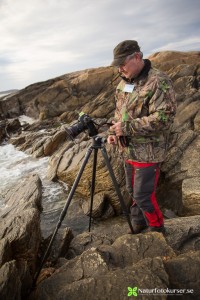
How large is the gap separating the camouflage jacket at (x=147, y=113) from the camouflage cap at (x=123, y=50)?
1.24 feet

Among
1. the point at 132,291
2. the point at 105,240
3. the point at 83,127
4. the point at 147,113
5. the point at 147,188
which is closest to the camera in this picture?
the point at 132,291

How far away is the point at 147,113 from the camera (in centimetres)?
452

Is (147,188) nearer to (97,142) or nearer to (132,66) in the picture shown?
(97,142)

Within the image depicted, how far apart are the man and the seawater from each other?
4.55m

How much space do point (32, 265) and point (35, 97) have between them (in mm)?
39433

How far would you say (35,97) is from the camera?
4169cm

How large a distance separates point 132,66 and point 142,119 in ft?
2.96

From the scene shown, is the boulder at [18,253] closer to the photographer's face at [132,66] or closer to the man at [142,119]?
the man at [142,119]

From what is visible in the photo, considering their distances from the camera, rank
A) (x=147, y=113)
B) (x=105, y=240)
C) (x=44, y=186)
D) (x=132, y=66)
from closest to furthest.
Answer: (x=132, y=66), (x=147, y=113), (x=105, y=240), (x=44, y=186)

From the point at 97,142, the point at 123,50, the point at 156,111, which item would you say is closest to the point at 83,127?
the point at 97,142

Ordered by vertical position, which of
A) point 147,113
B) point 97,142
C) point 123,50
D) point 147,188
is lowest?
point 147,188

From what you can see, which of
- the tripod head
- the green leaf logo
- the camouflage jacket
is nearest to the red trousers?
the camouflage jacket

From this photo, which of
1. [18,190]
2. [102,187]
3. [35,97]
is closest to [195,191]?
[102,187]

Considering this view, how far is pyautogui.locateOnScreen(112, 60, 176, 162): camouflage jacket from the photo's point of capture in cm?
426
